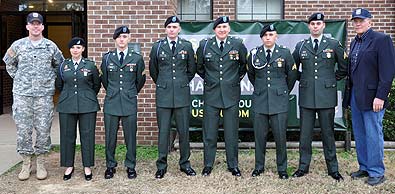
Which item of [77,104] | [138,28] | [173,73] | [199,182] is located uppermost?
[138,28]

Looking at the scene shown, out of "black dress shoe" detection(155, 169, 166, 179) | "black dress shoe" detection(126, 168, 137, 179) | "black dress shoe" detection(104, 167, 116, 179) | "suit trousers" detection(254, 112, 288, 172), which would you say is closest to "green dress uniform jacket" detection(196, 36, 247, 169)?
"suit trousers" detection(254, 112, 288, 172)

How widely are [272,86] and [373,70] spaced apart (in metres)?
1.11

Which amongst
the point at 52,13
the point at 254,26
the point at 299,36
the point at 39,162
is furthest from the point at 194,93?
the point at 52,13

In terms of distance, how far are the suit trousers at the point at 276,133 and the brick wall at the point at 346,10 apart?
14.9ft

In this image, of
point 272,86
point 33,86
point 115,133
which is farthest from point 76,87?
point 272,86

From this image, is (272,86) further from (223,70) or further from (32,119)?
(32,119)

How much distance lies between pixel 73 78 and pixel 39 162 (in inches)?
44.0

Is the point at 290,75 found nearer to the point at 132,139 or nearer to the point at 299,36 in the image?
the point at 299,36

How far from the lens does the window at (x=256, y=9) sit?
33.0 feet

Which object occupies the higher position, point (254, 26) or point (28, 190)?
point (254, 26)

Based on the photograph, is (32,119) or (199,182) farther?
(32,119)

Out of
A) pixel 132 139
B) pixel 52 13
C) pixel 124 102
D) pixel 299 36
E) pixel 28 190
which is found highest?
pixel 52 13

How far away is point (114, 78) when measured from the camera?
5617 millimetres

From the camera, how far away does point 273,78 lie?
218 inches
